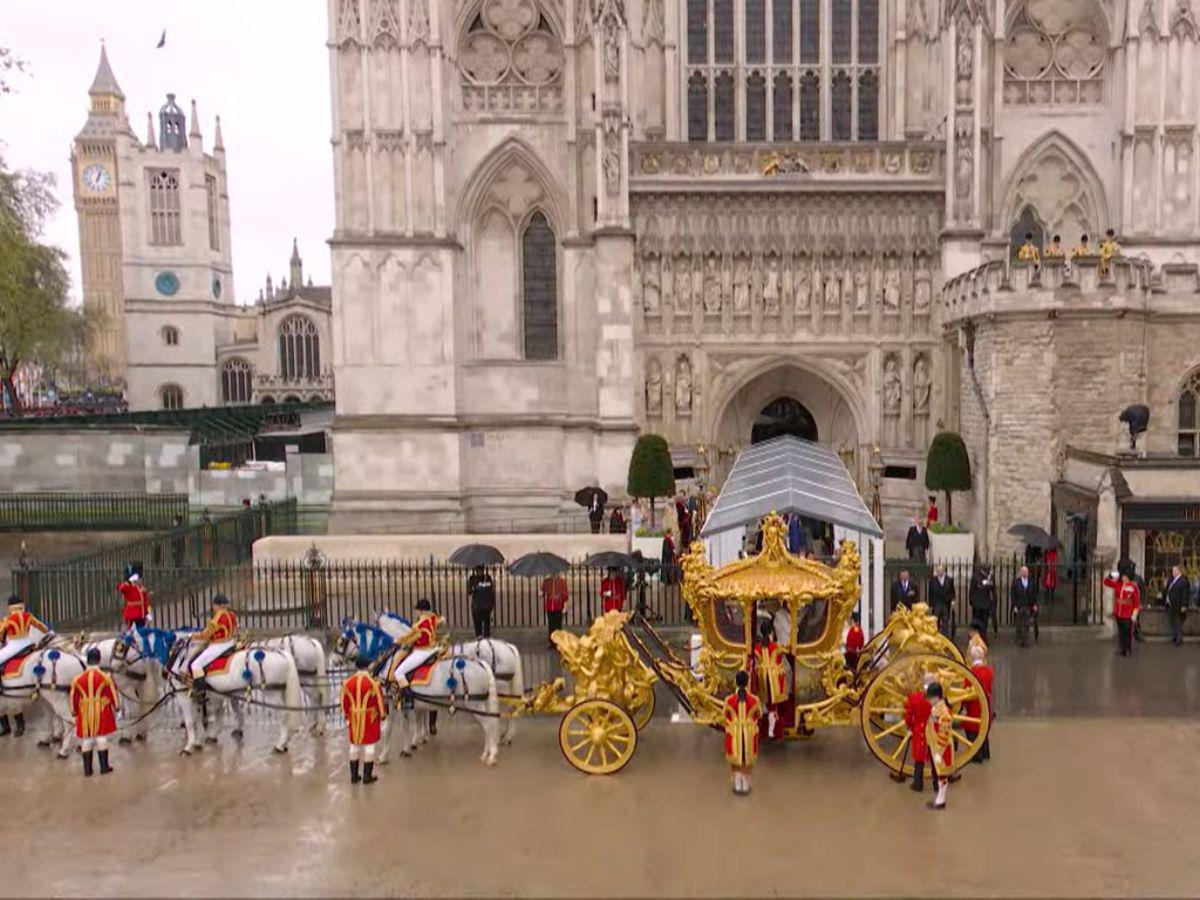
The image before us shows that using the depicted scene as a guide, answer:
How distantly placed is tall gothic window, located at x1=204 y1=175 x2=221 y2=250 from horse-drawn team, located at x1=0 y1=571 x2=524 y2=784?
240 feet

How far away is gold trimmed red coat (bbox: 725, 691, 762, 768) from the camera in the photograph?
9.72 m

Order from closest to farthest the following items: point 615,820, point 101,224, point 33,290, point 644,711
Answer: point 615,820 → point 644,711 → point 33,290 → point 101,224

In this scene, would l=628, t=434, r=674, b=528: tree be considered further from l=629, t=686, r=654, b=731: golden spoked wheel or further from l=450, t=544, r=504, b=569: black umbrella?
l=629, t=686, r=654, b=731: golden spoked wheel

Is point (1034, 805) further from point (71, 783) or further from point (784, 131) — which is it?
point (784, 131)

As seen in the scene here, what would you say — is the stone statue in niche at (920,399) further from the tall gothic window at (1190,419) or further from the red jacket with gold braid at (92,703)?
the red jacket with gold braid at (92,703)

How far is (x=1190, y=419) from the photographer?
862 inches

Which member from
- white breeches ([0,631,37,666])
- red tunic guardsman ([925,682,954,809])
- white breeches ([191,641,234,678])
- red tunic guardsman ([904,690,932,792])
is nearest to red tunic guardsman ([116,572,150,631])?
white breeches ([0,631,37,666])

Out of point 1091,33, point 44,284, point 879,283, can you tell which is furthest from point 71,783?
point 44,284

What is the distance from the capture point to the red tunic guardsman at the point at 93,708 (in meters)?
10.6

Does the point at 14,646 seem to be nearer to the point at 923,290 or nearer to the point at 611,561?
the point at 611,561

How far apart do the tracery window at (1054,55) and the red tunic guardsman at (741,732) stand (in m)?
21.9

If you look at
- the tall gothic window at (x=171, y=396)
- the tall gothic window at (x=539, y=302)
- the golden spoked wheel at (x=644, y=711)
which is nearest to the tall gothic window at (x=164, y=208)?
the tall gothic window at (x=171, y=396)

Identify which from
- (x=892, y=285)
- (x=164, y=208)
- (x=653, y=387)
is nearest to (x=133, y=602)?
(x=653, y=387)

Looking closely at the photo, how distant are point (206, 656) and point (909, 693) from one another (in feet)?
24.8
